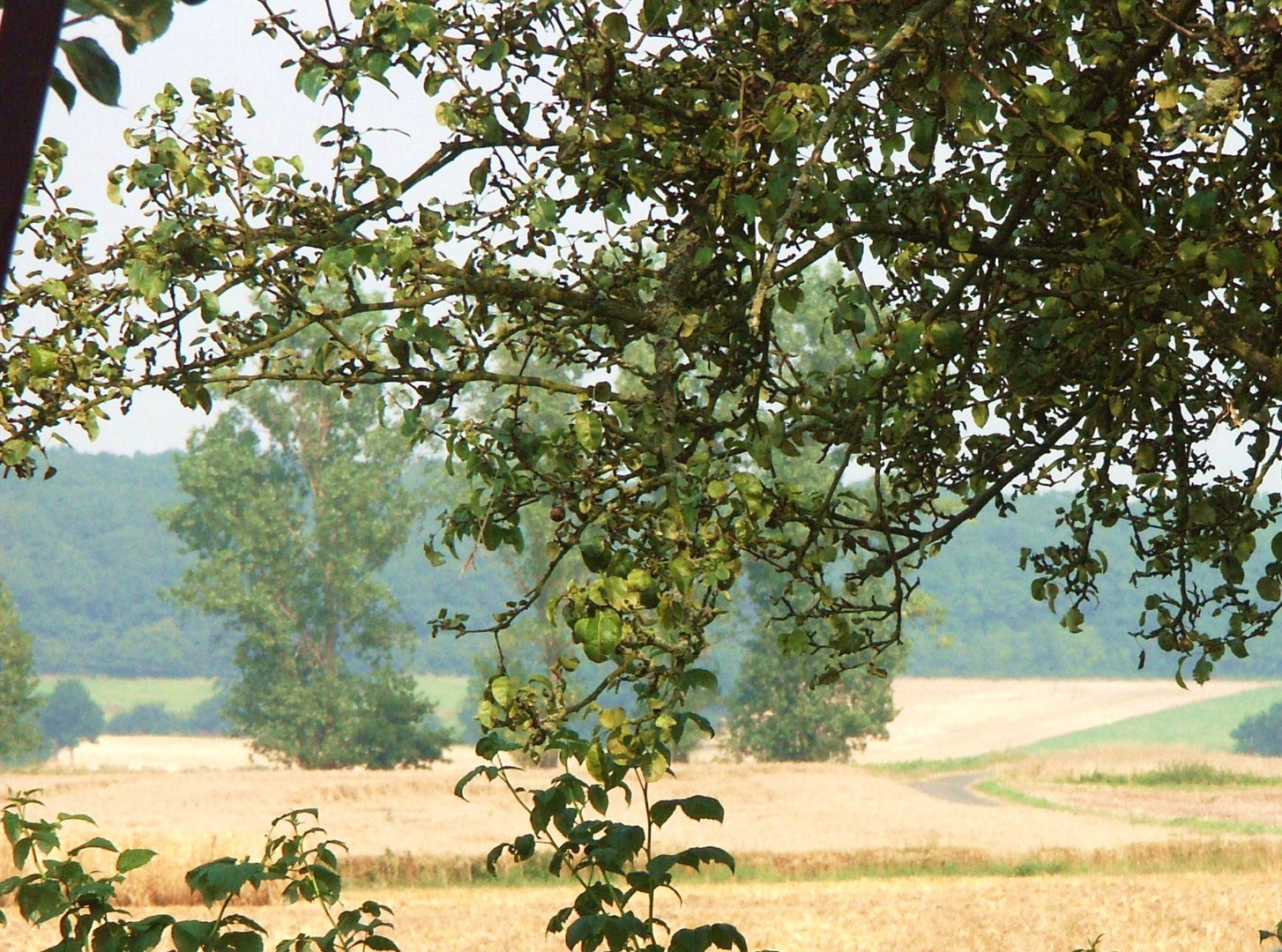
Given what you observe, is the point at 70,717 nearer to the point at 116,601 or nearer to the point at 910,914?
the point at 116,601

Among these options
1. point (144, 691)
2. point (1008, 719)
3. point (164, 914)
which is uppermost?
point (144, 691)

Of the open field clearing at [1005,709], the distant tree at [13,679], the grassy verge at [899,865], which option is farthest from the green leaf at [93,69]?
the open field clearing at [1005,709]

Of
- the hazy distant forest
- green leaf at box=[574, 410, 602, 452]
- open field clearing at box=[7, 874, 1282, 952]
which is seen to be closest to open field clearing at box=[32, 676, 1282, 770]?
the hazy distant forest

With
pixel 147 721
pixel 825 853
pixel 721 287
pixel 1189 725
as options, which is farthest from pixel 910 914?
pixel 147 721

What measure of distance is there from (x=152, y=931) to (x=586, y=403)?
6.54ft

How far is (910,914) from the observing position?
1194 inches

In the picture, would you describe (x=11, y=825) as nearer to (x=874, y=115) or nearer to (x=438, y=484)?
(x=874, y=115)

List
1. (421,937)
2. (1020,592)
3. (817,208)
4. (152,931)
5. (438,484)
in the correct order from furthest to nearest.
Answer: (1020,592) → (438,484) → (421,937) → (817,208) → (152,931)

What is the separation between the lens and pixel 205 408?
4.64m

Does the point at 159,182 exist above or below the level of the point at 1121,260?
above

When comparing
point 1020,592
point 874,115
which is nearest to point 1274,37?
point 874,115

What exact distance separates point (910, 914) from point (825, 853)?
11.4m

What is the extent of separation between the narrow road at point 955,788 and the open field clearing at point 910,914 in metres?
27.0

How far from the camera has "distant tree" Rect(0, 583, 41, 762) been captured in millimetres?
68438
